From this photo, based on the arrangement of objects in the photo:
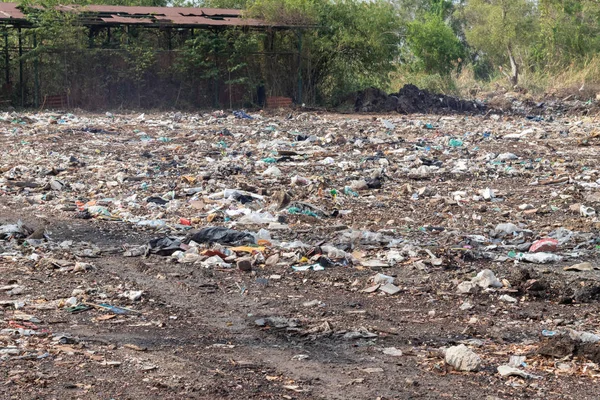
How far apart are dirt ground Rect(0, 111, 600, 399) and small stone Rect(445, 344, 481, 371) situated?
0.12 ft

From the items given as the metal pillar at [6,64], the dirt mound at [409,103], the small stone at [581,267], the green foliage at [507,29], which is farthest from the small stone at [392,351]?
→ the green foliage at [507,29]

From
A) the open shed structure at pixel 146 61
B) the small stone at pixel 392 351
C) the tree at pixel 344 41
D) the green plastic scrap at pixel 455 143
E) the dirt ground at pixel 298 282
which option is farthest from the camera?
the tree at pixel 344 41

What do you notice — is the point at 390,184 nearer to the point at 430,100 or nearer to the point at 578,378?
the point at 578,378

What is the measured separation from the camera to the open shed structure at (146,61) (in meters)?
18.8

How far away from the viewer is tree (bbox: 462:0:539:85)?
1117 inches

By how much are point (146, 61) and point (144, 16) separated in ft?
3.90

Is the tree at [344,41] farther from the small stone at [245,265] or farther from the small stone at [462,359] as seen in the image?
the small stone at [462,359]

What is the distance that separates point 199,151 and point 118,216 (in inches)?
170

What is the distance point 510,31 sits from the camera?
2827 centimetres

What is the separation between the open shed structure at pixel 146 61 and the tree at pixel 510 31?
10173mm

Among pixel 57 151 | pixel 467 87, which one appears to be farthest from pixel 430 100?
pixel 57 151

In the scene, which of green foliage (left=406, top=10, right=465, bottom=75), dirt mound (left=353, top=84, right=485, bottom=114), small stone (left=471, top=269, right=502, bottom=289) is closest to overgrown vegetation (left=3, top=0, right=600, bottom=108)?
dirt mound (left=353, top=84, right=485, bottom=114)

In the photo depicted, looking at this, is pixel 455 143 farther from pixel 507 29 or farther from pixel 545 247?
pixel 507 29

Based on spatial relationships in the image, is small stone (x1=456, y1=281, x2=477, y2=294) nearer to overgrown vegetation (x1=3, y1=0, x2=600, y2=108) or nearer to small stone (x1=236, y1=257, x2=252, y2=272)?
small stone (x1=236, y1=257, x2=252, y2=272)
